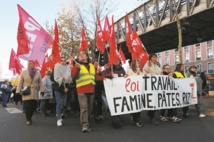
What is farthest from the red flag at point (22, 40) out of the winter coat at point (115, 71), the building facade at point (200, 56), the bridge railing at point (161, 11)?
the building facade at point (200, 56)

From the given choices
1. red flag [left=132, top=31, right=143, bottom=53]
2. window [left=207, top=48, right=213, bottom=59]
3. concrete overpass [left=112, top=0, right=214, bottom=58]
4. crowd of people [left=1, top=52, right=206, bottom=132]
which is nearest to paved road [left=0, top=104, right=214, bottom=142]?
crowd of people [left=1, top=52, right=206, bottom=132]

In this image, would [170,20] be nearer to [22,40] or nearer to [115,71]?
[115,71]

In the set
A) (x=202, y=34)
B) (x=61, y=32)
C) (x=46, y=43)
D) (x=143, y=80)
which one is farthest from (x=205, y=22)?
(x=61, y=32)

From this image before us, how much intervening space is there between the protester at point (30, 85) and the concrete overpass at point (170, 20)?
392 inches

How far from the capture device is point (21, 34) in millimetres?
7250

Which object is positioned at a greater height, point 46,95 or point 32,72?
point 32,72

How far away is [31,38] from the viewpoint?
23.7 feet

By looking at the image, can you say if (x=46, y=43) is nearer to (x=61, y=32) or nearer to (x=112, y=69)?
(x=112, y=69)

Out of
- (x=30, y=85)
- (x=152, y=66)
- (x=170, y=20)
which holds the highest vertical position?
(x=170, y=20)

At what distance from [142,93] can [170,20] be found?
36.6 ft

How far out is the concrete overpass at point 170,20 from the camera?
1582cm

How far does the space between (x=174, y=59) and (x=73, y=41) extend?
4825 cm

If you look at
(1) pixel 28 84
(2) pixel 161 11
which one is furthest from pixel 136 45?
(2) pixel 161 11

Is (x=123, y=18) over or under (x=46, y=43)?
over
